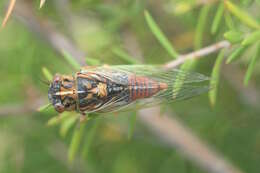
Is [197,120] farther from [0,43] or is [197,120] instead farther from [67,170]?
[0,43]

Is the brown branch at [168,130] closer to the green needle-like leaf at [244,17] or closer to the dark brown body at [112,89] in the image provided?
the dark brown body at [112,89]

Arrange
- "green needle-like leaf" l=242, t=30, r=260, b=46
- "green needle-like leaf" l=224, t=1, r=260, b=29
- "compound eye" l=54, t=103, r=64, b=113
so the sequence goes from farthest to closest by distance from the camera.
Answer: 1. "compound eye" l=54, t=103, r=64, b=113
2. "green needle-like leaf" l=224, t=1, r=260, b=29
3. "green needle-like leaf" l=242, t=30, r=260, b=46

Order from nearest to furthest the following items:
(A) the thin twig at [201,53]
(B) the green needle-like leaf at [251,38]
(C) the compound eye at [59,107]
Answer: (B) the green needle-like leaf at [251,38] → (A) the thin twig at [201,53] → (C) the compound eye at [59,107]

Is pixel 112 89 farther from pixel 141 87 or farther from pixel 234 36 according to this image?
pixel 234 36

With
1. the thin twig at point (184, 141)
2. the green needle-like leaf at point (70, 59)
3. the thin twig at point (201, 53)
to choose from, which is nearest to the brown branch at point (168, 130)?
the thin twig at point (184, 141)

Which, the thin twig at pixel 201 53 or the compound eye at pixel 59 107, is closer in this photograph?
the thin twig at pixel 201 53

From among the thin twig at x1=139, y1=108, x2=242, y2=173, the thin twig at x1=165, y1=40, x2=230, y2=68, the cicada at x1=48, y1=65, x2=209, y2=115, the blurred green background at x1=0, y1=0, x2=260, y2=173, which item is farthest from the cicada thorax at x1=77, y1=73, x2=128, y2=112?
the blurred green background at x1=0, y1=0, x2=260, y2=173

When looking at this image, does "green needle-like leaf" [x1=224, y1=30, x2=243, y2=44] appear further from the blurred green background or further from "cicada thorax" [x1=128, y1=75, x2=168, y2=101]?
the blurred green background

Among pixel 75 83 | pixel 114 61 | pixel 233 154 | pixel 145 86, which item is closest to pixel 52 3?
pixel 114 61
